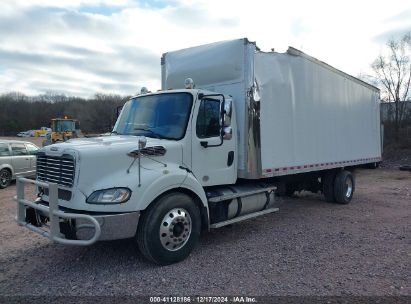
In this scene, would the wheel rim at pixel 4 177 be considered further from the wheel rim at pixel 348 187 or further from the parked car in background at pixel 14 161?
the wheel rim at pixel 348 187

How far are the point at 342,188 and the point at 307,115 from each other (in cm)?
276

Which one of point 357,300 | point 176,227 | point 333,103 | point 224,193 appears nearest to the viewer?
point 357,300

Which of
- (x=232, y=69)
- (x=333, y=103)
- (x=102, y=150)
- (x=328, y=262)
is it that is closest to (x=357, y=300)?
(x=328, y=262)

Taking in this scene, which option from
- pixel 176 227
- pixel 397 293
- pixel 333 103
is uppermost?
pixel 333 103

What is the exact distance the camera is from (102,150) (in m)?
5.00

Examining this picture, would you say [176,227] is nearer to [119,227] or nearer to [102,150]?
[119,227]

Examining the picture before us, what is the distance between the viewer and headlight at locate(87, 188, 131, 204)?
15.6ft

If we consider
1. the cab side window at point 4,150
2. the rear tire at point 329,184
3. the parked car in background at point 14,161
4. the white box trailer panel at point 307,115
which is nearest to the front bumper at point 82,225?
the white box trailer panel at point 307,115

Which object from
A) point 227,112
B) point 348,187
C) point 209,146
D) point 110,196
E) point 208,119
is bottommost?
point 348,187

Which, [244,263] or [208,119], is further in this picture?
[208,119]

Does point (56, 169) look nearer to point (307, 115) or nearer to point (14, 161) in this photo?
point (307, 115)

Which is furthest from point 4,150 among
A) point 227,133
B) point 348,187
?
point 348,187

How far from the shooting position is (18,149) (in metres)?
14.6

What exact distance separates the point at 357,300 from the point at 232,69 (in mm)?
4217
